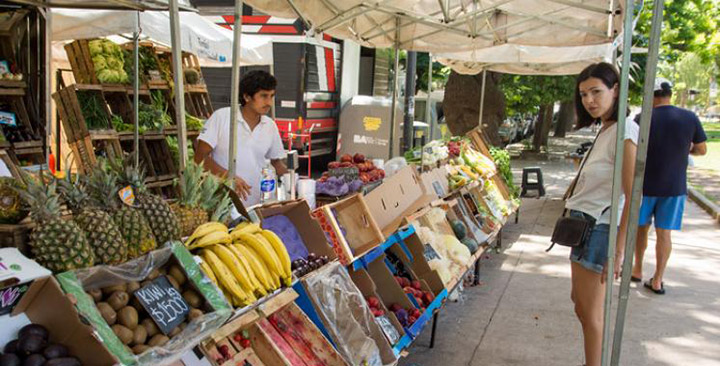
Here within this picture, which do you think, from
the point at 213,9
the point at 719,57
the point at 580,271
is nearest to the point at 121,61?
the point at 213,9

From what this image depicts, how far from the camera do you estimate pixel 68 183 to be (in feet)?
9.18

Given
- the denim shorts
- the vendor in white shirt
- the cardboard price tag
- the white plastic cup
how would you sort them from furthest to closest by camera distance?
the vendor in white shirt < the white plastic cup < the cardboard price tag < the denim shorts

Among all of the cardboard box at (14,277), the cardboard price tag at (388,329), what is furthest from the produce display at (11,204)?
the cardboard price tag at (388,329)

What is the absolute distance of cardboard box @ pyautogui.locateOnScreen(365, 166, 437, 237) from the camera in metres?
5.05

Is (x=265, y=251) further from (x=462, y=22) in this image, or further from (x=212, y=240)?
(x=462, y=22)

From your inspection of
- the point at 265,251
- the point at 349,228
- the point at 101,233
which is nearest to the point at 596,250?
the point at 349,228

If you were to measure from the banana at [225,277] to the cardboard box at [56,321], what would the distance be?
2.61 ft

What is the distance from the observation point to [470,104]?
53.6 feet

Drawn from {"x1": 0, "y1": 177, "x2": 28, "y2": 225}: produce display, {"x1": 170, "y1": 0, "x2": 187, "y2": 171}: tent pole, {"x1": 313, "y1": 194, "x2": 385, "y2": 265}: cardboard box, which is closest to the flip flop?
{"x1": 313, "y1": 194, "x2": 385, "y2": 265}: cardboard box

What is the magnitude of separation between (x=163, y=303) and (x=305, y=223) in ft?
4.73

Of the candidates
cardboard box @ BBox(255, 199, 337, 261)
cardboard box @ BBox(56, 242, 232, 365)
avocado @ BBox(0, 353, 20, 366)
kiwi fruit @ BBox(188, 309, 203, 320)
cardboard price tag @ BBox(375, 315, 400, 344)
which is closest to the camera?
avocado @ BBox(0, 353, 20, 366)

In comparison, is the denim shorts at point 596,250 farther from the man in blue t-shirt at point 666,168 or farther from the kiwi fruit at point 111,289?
the man in blue t-shirt at point 666,168

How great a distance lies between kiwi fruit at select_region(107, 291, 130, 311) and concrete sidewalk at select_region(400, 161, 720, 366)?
2.93 metres

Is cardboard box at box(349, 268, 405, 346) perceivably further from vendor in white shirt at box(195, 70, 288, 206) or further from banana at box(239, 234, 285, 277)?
banana at box(239, 234, 285, 277)
